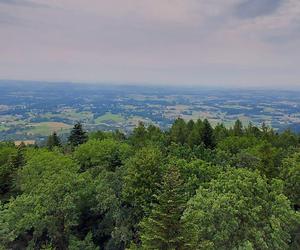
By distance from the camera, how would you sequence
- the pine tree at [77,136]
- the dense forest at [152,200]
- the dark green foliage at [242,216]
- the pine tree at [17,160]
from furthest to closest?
the pine tree at [77,136]
the pine tree at [17,160]
the dark green foliage at [242,216]
the dense forest at [152,200]

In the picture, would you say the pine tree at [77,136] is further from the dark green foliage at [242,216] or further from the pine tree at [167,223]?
the pine tree at [167,223]

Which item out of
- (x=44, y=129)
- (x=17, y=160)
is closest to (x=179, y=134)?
(x=17, y=160)

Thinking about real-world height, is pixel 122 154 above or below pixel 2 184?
above

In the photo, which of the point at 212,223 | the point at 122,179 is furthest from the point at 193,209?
the point at 122,179

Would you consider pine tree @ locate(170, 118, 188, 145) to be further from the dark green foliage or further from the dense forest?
the dark green foliage

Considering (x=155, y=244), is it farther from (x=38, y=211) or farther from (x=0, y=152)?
(x=0, y=152)

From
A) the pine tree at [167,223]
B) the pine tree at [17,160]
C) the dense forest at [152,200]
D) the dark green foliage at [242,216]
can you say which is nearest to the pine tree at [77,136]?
the dense forest at [152,200]

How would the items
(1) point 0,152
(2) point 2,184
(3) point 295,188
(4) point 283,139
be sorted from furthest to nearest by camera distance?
(4) point 283,139
(1) point 0,152
(2) point 2,184
(3) point 295,188

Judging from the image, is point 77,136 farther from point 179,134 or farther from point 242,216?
point 242,216
